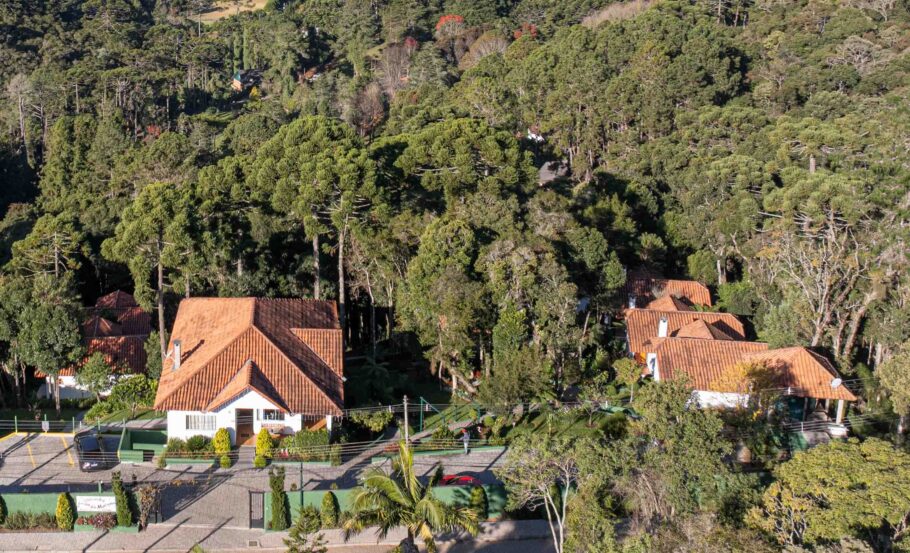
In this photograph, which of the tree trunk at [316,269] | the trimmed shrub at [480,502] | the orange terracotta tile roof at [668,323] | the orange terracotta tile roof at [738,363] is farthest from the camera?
the tree trunk at [316,269]

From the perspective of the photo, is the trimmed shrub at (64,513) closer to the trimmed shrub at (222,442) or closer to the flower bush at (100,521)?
the flower bush at (100,521)

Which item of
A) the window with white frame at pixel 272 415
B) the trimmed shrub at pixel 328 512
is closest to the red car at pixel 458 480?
the trimmed shrub at pixel 328 512

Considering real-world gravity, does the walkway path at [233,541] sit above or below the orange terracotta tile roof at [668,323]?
below

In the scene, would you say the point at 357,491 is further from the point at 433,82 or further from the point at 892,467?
the point at 433,82

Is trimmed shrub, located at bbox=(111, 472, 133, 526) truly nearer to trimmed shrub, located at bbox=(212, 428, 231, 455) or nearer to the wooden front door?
trimmed shrub, located at bbox=(212, 428, 231, 455)

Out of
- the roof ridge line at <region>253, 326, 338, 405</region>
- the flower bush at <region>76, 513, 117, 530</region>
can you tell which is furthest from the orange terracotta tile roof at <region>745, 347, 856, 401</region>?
the flower bush at <region>76, 513, 117, 530</region>

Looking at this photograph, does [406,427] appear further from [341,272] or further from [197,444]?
[341,272]

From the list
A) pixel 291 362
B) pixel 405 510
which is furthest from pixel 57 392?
pixel 405 510
